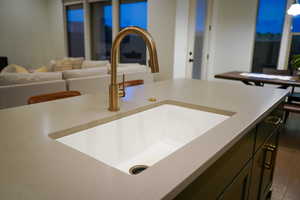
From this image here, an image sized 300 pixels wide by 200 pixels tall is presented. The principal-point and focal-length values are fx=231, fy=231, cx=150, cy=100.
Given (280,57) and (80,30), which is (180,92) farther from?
(80,30)

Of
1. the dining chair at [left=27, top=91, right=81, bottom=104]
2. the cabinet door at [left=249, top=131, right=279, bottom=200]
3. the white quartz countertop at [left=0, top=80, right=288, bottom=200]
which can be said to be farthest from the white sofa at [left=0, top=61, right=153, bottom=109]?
the cabinet door at [left=249, top=131, right=279, bottom=200]

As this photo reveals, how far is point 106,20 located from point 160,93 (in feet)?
16.2

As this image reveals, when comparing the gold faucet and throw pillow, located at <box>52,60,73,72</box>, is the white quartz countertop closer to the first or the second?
the gold faucet

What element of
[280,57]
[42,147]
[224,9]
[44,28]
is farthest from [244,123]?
[44,28]

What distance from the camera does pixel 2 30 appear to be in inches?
241

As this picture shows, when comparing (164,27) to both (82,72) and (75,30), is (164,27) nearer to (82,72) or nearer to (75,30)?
(82,72)

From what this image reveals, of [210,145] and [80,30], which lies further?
[80,30]

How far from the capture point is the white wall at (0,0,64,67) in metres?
6.21

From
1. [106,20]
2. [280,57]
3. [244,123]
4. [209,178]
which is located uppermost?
[106,20]

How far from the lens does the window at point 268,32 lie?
185 inches

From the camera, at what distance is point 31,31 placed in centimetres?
675

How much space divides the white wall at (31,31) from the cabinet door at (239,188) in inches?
271

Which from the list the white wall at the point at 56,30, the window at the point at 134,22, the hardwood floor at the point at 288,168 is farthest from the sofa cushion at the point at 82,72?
the white wall at the point at 56,30

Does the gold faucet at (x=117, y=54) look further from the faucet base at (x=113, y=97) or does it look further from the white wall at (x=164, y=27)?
the white wall at (x=164, y=27)
